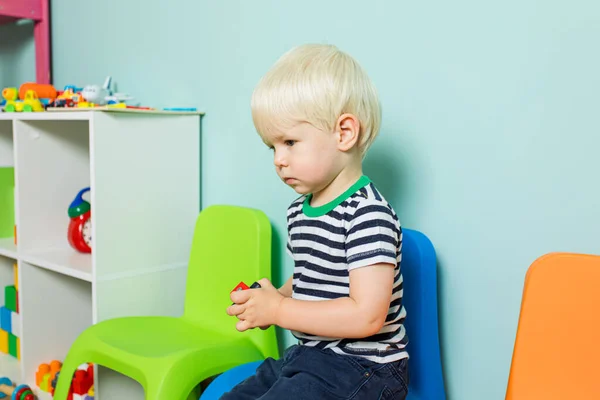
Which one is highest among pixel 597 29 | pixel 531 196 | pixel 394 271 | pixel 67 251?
pixel 597 29

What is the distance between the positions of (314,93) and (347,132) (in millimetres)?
80

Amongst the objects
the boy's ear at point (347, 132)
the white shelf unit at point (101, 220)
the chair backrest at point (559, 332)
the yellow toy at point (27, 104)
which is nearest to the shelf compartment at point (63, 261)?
the white shelf unit at point (101, 220)

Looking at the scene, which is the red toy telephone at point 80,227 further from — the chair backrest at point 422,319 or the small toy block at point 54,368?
the chair backrest at point 422,319

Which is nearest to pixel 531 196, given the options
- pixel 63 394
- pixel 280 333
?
pixel 280 333

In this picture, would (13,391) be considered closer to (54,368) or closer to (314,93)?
(54,368)

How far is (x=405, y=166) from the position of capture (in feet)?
4.00

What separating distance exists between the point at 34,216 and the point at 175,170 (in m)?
0.47

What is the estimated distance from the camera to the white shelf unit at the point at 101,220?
1.47 metres

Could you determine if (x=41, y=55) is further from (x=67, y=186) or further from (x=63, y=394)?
(x=63, y=394)

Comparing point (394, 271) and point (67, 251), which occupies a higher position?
point (394, 271)

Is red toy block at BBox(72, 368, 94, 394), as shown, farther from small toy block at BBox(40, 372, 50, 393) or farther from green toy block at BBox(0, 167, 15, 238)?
green toy block at BBox(0, 167, 15, 238)

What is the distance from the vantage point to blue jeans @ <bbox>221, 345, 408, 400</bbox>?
93cm

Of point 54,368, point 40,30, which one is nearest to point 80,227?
point 54,368

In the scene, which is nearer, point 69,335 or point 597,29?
point 597,29
